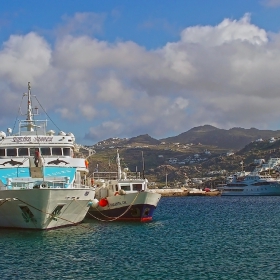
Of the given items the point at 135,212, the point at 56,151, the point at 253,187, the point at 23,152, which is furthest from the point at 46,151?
the point at 253,187

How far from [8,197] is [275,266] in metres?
20.3

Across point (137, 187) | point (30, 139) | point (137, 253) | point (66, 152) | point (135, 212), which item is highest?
point (30, 139)

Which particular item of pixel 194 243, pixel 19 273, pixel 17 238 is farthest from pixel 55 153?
pixel 19 273

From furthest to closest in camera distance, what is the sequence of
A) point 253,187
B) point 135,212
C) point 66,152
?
point 253,187, point 135,212, point 66,152

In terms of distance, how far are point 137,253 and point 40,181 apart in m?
11.3

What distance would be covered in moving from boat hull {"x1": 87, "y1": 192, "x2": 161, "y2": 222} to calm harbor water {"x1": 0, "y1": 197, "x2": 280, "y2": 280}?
302 cm

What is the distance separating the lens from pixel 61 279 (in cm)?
2541

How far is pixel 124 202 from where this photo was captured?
49688 mm

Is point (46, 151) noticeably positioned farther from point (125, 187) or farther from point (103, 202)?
point (125, 187)

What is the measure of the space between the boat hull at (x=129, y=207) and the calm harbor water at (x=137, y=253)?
3.02 metres

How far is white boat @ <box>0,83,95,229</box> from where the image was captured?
127 feet

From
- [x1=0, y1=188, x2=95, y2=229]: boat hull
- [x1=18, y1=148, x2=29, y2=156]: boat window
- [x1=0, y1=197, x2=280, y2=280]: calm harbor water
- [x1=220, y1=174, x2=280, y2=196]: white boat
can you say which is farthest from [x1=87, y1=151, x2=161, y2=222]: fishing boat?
[x1=220, y1=174, x2=280, y2=196]: white boat

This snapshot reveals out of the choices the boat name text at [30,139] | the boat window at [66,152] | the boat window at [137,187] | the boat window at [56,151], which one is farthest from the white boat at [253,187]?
the boat name text at [30,139]

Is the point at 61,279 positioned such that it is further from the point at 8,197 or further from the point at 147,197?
the point at 147,197
